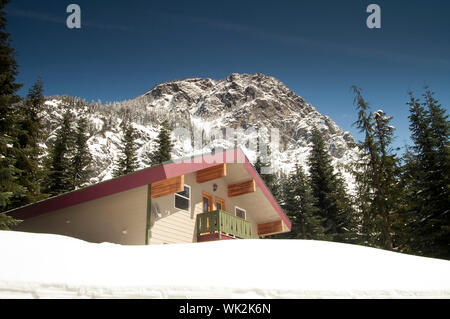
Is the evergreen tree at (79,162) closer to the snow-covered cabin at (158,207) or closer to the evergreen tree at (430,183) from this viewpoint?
the snow-covered cabin at (158,207)

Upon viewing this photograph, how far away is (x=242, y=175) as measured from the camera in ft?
50.4

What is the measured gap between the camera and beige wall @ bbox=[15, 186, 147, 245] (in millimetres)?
10766

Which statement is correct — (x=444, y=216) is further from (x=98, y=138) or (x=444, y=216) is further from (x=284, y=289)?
(x=98, y=138)

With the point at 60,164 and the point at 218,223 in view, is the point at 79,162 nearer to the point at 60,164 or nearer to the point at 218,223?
the point at 60,164

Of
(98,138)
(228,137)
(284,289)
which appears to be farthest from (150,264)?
(228,137)

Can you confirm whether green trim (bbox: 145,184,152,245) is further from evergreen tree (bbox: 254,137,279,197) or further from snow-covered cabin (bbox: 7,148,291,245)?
evergreen tree (bbox: 254,137,279,197)

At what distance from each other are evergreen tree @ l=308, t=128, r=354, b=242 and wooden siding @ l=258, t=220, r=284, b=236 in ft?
36.5

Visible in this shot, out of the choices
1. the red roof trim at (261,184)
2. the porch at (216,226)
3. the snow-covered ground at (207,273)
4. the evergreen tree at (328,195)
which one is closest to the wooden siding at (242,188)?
the red roof trim at (261,184)

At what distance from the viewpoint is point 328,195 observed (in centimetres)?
2700

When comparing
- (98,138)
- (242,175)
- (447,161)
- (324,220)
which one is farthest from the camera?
(98,138)

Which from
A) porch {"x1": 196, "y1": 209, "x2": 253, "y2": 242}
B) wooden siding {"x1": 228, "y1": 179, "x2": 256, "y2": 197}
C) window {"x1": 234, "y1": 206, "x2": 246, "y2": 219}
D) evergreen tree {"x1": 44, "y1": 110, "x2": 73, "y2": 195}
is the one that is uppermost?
evergreen tree {"x1": 44, "y1": 110, "x2": 73, "y2": 195}

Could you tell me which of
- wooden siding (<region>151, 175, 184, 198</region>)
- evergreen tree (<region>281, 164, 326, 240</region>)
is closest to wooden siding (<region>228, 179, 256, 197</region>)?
wooden siding (<region>151, 175, 184, 198</region>)

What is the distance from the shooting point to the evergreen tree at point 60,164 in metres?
26.1
